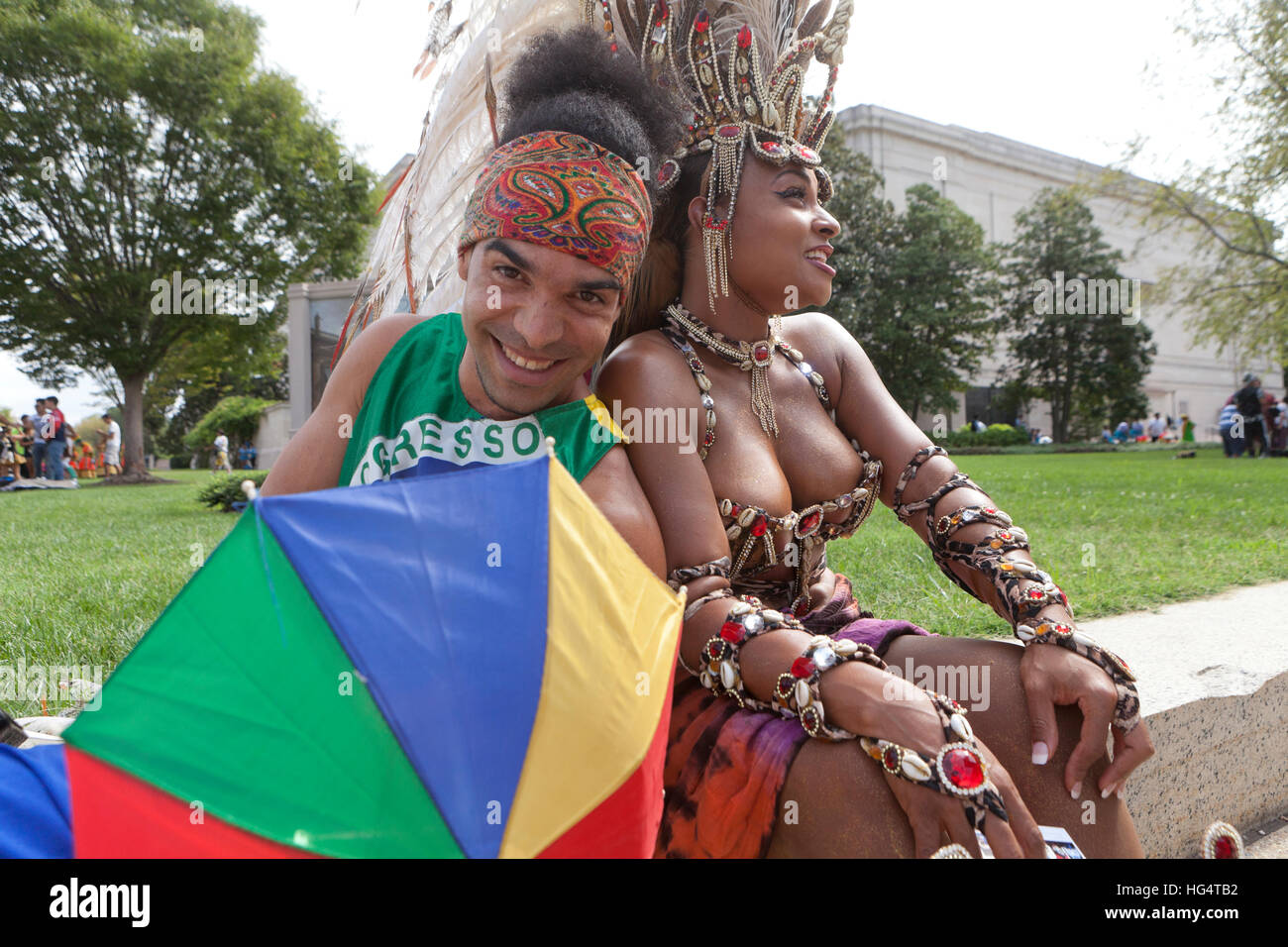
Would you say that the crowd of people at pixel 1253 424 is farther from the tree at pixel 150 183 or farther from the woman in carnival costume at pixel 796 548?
the woman in carnival costume at pixel 796 548

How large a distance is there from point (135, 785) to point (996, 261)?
36.5 metres

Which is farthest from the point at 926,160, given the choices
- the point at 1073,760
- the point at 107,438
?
the point at 1073,760

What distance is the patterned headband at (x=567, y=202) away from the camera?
69.4 inches

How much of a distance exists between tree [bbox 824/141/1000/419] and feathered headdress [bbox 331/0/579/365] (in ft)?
93.0

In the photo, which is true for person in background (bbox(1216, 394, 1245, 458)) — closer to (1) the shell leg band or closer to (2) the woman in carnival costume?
(2) the woman in carnival costume

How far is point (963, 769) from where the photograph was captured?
1.43 metres

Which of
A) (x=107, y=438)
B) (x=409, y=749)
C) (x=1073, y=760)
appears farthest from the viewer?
(x=107, y=438)

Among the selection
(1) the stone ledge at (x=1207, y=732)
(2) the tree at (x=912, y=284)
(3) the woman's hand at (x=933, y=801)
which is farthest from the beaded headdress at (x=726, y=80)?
(2) the tree at (x=912, y=284)

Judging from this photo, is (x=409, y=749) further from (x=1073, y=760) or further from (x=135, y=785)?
(x=1073, y=760)

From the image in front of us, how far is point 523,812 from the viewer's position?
106 centimetres

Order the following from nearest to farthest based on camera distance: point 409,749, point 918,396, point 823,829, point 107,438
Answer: point 409,749, point 823,829, point 107,438, point 918,396

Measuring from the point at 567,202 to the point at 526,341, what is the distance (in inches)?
11.3

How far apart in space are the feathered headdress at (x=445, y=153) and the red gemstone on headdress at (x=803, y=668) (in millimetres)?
1503
